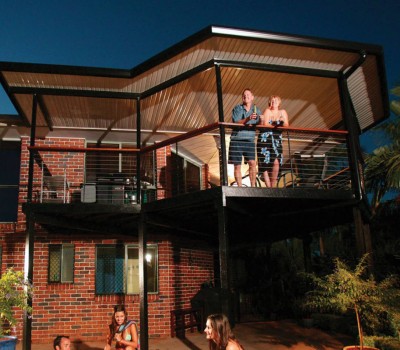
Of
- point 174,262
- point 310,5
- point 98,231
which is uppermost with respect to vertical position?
point 310,5

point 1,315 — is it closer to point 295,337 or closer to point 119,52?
point 295,337

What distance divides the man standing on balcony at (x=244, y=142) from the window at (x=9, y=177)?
6872 millimetres

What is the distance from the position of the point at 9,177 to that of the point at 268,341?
7.85m

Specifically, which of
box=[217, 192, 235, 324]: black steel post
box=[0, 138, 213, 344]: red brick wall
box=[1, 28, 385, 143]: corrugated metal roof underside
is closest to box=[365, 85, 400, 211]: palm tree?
box=[1, 28, 385, 143]: corrugated metal roof underside

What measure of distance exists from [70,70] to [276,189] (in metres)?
3.98

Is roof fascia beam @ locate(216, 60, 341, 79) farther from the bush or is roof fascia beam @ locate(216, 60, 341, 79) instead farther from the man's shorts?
the bush

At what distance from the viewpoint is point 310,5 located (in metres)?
160

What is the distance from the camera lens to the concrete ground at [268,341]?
839 cm

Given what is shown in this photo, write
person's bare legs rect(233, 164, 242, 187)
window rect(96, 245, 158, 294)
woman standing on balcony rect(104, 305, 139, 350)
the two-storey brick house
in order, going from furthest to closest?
window rect(96, 245, 158, 294) → the two-storey brick house → person's bare legs rect(233, 164, 242, 187) → woman standing on balcony rect(104, 305, 139, 350)

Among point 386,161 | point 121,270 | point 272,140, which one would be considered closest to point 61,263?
point 121,270

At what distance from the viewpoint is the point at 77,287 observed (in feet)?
32.5

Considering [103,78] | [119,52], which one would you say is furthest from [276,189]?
[119,52]

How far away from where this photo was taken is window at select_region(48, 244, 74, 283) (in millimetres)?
9969

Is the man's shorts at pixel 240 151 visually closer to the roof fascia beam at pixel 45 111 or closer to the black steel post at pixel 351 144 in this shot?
the black steel post at pixel 351 144
